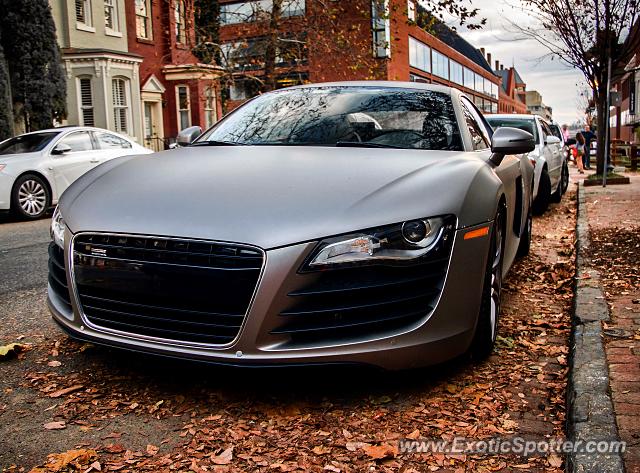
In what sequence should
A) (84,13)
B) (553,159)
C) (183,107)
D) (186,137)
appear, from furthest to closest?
(183,107) < (84,13) < (553,159) < (186,137)

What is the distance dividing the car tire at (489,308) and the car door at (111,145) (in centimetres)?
1075

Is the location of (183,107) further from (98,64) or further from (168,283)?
(168,283)

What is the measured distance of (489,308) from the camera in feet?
12.1

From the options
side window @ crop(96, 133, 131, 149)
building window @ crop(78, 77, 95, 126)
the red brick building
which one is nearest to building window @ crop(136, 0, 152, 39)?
the red brick building

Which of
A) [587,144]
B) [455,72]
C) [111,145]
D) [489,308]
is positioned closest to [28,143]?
[111,145]

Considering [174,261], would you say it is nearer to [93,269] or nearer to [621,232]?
[93,269]

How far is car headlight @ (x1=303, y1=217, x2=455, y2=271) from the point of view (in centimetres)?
296

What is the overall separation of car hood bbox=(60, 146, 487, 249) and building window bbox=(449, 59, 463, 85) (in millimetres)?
75712

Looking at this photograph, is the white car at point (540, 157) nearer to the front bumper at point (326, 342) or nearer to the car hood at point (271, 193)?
the car hood at point (271, 193)

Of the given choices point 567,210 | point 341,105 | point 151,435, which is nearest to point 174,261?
point 151,435

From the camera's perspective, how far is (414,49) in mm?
59938

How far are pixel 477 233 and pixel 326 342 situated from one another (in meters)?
0.97

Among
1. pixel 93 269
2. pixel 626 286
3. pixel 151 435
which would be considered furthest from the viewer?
pixel 626 286

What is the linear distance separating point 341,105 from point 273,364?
214 centimetres
